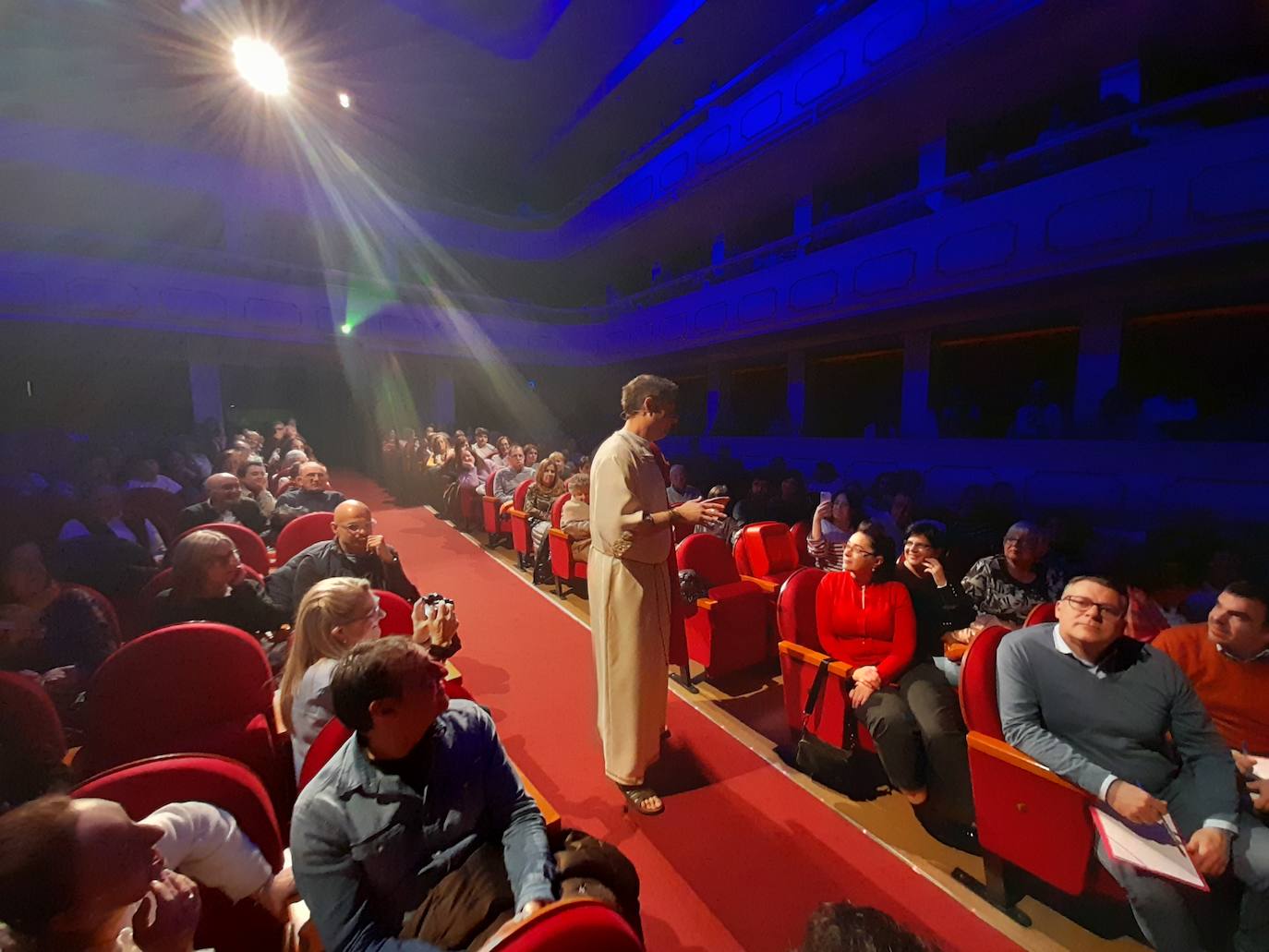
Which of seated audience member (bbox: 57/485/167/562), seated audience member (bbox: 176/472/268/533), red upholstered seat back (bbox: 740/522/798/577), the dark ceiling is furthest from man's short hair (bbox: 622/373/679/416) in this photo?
the dark ceiling

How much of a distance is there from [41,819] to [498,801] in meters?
0.78

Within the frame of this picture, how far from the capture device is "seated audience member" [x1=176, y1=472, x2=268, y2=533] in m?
4.13

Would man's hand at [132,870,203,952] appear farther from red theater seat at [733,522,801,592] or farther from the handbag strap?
red theater seat at [733,522,801,592]

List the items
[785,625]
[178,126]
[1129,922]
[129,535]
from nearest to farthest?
[1129,922], [785,625], [129,535], [178,126]

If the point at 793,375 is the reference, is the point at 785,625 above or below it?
below

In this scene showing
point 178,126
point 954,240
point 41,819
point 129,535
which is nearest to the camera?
point 41,819

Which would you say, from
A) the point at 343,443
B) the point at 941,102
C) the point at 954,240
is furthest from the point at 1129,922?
the point at 343,443

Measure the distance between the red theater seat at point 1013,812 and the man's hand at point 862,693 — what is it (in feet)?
1.34

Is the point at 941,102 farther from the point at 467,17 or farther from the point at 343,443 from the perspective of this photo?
the point at 343,443

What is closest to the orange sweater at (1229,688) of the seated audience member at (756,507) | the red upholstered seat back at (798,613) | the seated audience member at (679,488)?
the red upholstered seat back at (798,613)

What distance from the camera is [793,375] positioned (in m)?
10.3

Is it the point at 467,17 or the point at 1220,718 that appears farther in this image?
the point at 467,17

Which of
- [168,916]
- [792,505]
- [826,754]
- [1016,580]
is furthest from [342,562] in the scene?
[792,505]

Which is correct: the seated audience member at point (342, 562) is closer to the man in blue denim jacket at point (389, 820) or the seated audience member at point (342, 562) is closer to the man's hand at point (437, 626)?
the man's hand at point (437, 626)
